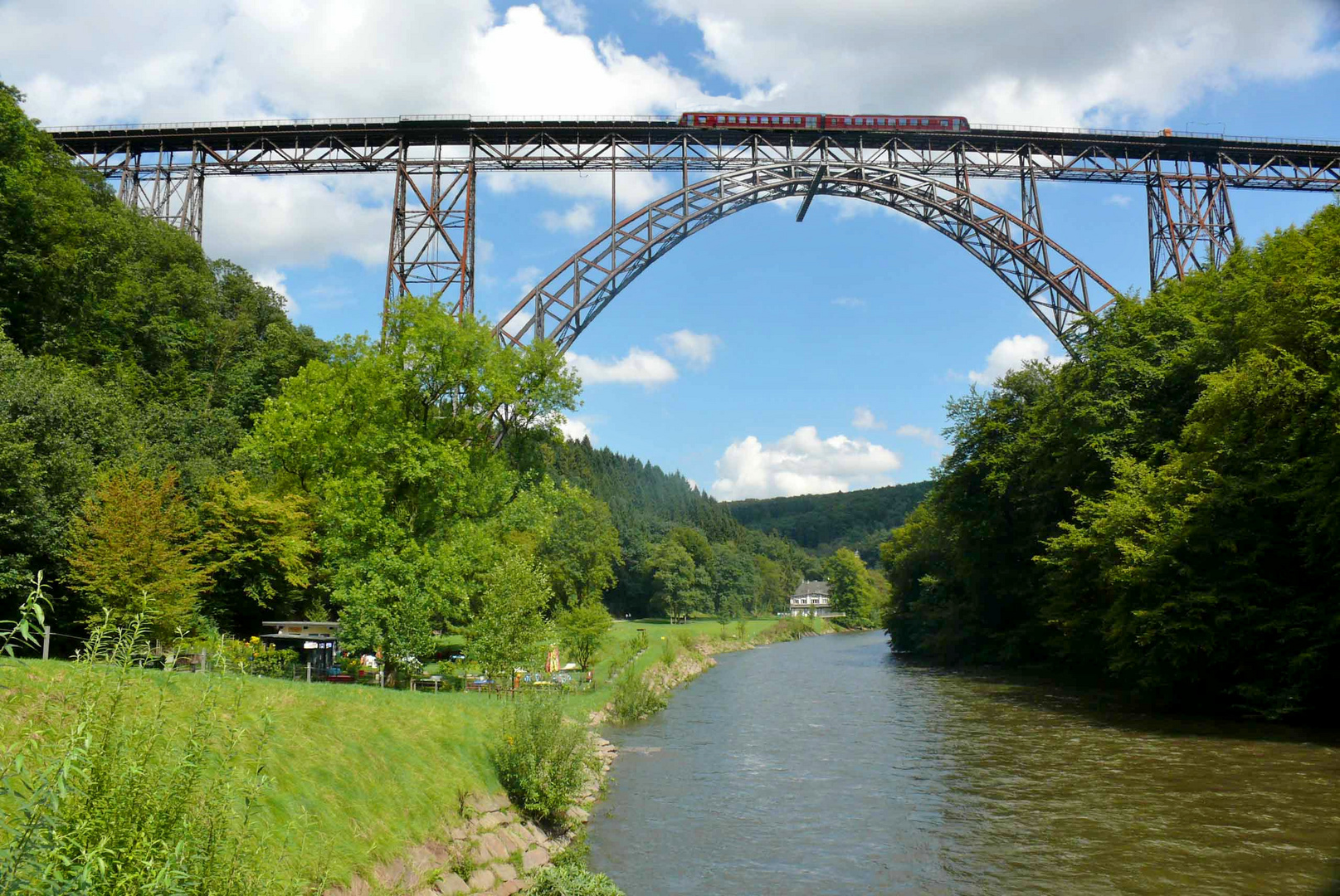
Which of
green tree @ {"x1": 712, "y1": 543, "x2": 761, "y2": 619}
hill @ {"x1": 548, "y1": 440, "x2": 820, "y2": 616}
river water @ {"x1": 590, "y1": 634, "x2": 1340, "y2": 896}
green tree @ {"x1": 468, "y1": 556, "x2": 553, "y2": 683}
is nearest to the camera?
river water @ {"x1": 590, "y1": 634, "x2": 1340, "y2": 896}

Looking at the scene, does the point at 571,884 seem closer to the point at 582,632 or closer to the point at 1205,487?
the point at 1205,487

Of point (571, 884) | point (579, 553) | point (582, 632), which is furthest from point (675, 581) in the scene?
point (571, 884)

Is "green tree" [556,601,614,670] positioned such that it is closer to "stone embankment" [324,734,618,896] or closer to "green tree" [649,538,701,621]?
"stone embankment" [324,734,618,896]

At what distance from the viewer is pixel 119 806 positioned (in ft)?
18.4

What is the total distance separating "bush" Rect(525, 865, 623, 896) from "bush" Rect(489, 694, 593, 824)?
11.2 ft

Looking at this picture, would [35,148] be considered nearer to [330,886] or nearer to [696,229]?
[696,229]

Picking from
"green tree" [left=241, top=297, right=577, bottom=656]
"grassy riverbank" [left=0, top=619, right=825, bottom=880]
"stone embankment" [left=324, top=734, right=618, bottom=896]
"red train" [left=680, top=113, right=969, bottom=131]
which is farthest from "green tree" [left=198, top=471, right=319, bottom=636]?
"red train" [left=680, top=113, right=969, bottom=131]

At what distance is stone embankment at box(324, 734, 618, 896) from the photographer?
40.5ft

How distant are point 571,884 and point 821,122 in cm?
3022

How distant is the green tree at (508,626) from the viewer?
27.2 meters

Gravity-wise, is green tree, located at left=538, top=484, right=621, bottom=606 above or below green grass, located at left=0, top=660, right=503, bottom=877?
above

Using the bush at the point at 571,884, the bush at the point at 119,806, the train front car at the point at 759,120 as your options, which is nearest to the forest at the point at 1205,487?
the train front car at the point at 759,120

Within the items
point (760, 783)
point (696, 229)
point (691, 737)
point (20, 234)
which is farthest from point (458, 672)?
point (20, 234)

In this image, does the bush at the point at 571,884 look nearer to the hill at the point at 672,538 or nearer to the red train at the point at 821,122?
the red train at the point at 821,122
